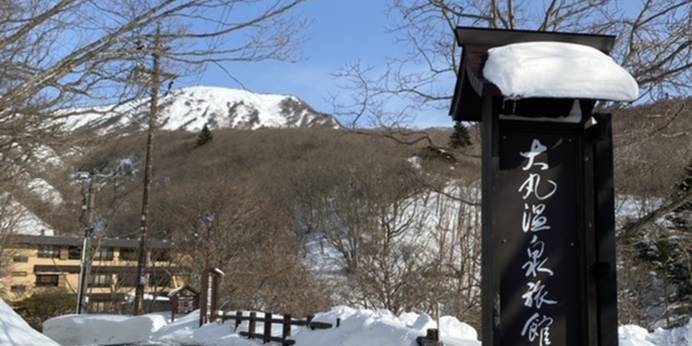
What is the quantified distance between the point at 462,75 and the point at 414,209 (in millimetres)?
24089

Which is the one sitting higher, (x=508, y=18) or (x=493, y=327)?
(x=508, y=18)

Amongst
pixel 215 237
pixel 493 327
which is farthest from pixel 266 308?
pixel 493 327

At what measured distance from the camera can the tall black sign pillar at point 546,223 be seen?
302 cm

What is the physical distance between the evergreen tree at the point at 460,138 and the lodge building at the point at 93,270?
1737 centimetres

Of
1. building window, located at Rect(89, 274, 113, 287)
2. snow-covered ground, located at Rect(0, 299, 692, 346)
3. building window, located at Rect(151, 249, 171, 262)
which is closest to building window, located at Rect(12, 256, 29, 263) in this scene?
building window, located at Rect(89, 274, 113, 287)

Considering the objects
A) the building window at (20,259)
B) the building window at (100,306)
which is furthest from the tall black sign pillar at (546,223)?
the building window at (20,259)

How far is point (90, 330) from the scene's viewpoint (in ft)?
51.5

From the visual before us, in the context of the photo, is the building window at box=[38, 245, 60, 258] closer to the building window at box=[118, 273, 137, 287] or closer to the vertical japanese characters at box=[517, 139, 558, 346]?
the building window at box=[118, 273, 137, 287]

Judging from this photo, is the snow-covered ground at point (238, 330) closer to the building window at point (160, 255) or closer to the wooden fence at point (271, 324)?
the wooden fence at point (271, 324)

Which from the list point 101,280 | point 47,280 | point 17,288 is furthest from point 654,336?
point 47,280

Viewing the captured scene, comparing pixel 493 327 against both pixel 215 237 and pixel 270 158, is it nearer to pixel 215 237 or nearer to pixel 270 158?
pixel 215 237

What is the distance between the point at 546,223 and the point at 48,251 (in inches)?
1528

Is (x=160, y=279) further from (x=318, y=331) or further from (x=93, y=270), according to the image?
(x=318, y=331)

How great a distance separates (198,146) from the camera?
4669 centimetres
